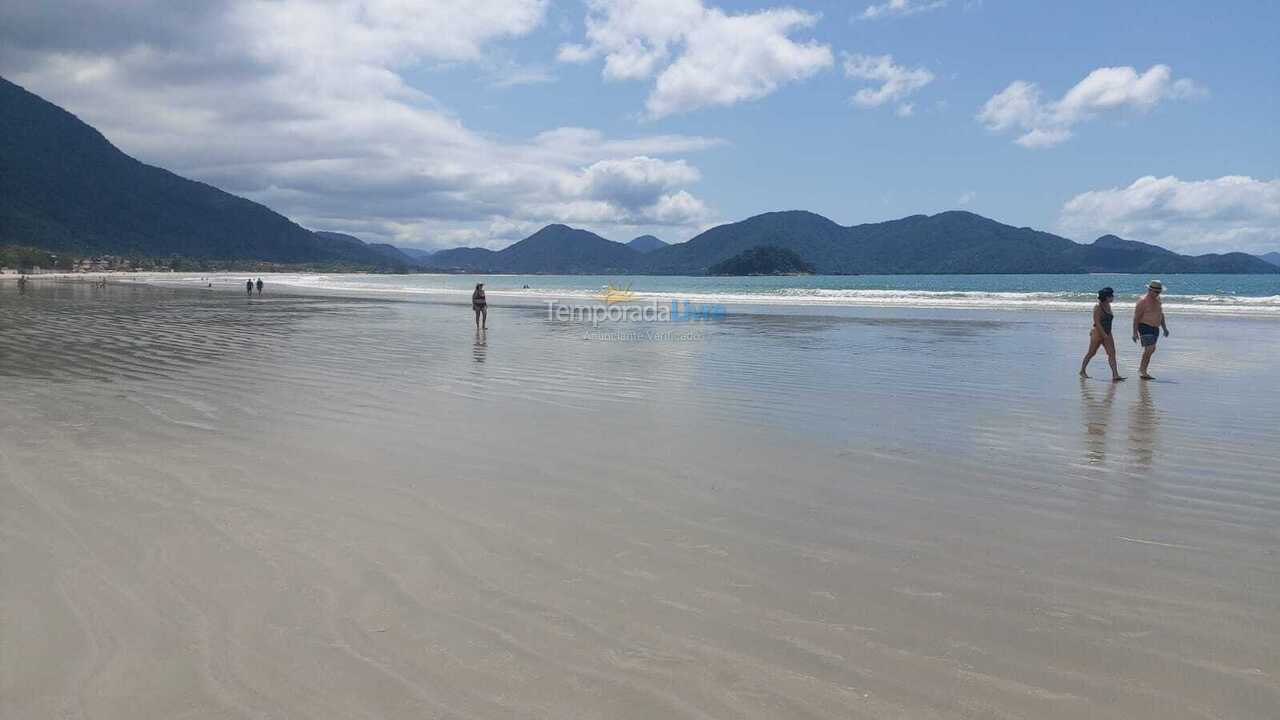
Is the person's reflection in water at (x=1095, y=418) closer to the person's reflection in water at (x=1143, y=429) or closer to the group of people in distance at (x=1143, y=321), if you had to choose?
the person's reflection in water at (x=1143, y=429)

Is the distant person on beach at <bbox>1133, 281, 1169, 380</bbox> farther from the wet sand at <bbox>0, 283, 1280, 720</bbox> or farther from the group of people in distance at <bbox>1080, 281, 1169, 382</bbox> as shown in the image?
the wet sand at <bbox>0, 283, 1280, 720</bbox>

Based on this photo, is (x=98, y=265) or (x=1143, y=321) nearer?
(x=1143, y=321)

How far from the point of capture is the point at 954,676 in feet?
11.2

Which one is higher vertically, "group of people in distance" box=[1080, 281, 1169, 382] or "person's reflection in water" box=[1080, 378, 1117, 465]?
"group of people in distance" box=[1080, 281, 1169, 382]

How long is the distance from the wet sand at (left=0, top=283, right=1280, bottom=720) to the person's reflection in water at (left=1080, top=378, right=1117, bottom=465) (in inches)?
3.2

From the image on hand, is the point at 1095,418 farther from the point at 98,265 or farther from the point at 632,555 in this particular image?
the point at 98,265

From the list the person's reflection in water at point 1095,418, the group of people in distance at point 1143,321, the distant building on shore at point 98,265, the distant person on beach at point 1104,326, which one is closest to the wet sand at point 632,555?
the person's reflection in water at point 1095,418

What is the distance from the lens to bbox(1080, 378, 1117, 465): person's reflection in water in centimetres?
775

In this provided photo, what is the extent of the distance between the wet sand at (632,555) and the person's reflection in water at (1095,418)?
8 centimetres

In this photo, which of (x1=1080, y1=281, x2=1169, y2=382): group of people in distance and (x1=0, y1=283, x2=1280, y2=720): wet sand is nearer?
(x1=0, y1=283, x2=1280, y2=720): wet sand

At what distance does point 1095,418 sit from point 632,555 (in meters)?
7.76

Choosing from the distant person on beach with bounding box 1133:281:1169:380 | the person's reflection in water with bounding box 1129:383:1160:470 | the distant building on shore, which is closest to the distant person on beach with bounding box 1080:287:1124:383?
the distant person on beach with bounding box 1133:281:1169:380

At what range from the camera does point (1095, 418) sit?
9789 mm

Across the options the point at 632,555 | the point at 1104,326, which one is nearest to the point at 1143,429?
the point at 1104,326
